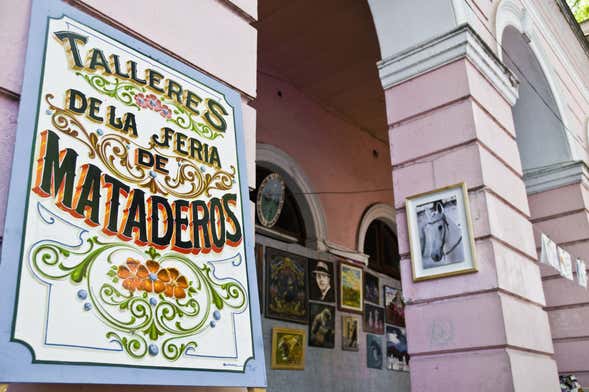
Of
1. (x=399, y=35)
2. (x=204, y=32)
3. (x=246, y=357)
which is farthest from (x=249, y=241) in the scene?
(x=399, y=35)

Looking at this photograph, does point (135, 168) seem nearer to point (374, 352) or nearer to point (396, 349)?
point (374, 352)

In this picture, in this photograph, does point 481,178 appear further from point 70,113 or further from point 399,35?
point 70,113

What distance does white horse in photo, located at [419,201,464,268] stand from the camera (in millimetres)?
3611

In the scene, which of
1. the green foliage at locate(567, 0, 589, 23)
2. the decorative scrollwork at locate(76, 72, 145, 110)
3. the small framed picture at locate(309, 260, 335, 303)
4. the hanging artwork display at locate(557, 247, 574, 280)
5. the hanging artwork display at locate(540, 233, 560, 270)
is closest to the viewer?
the decorative scrollwork at locate(76, 72, 145, 110)

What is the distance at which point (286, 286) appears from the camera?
20.8ft

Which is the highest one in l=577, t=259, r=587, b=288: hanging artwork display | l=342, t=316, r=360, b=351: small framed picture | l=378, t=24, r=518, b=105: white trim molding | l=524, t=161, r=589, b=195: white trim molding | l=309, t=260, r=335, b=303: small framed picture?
l=378, t=24, r=518, b=105: white trim molding

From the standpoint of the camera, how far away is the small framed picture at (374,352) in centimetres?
741

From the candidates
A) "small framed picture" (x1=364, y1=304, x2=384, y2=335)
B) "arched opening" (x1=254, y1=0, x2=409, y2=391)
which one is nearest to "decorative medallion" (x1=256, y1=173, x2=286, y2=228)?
"arched opening" (x1=254, y1=0, x2=409, y2=391)

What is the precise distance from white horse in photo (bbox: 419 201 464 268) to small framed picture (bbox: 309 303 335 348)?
10.4 ft

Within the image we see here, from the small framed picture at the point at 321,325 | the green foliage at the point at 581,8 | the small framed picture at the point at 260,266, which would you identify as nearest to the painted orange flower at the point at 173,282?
the small framed picture at the point at 260,266

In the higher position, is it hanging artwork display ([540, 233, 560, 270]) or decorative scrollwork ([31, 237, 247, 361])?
hanging artwork display ([540, 233, 560, 270])

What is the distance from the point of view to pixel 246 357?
1.71m

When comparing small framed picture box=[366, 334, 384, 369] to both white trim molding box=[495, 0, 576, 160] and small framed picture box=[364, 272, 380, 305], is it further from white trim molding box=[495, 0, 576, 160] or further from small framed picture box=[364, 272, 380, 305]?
white trim molding box=[495, 0, 576, 160]

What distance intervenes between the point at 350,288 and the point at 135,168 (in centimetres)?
597
